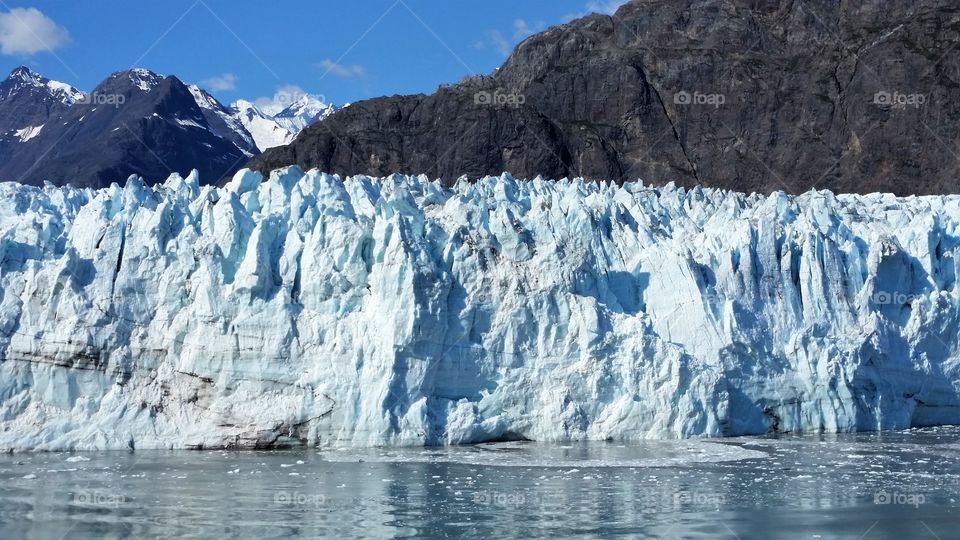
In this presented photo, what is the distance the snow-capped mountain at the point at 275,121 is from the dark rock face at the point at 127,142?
13444mm

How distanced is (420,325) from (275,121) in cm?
10891

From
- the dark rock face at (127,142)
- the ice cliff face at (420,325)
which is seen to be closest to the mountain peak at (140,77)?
the dark rock face at (127,142)

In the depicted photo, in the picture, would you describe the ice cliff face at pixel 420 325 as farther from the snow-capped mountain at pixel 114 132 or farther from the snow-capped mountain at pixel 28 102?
the snow-capped mountain at pixel 28 102

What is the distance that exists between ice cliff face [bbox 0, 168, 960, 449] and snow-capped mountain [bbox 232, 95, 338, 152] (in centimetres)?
7578

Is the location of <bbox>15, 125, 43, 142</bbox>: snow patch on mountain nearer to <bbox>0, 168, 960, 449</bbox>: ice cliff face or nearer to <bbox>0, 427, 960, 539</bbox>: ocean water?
<bbox>0, 168, 960, 449</bbox>: ice cliff face

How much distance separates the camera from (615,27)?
6006 centimetres

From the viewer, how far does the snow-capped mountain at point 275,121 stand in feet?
356

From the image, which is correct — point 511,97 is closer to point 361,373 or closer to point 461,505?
point 361,373

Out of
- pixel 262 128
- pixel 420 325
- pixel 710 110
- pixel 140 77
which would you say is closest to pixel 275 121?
pixel 262 128

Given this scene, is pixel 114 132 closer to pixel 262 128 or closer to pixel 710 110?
pixel 710 110

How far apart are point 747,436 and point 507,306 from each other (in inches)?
179

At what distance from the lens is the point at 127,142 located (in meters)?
67.2

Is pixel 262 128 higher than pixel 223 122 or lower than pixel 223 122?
higher

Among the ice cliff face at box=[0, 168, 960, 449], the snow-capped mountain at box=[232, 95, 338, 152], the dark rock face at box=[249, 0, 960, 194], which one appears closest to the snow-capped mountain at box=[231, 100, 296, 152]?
the snow-capped mountain at box=[232, 95, 338, 152]
